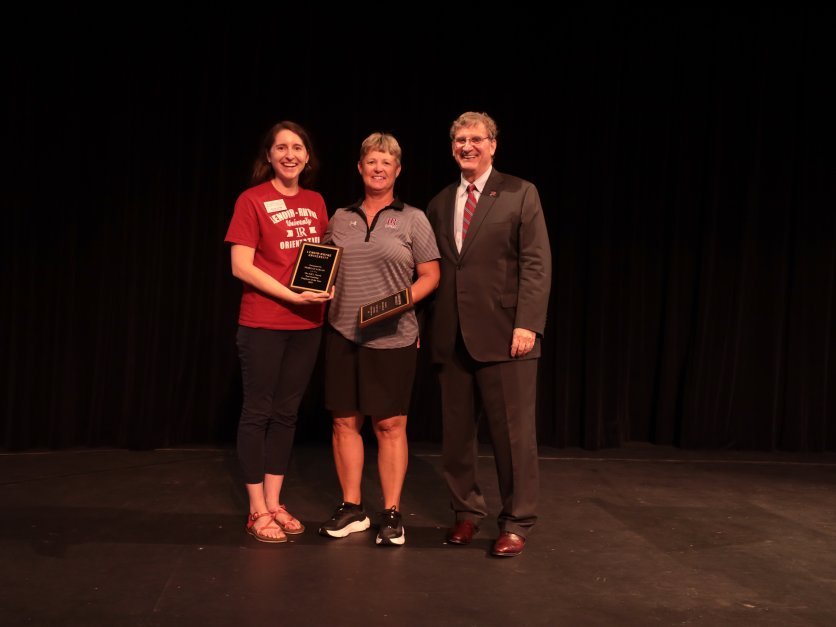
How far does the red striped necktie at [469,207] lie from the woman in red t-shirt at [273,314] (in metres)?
0.53

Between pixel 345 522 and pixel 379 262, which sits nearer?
pixel 379 262

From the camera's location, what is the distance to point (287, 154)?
115 inches

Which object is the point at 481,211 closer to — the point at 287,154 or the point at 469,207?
the point at 469,207

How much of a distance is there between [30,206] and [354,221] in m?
2.40

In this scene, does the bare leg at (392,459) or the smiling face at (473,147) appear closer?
the smiling face at (473,147)

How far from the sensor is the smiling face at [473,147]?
2.86 meters

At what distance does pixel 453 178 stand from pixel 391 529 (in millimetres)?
2467

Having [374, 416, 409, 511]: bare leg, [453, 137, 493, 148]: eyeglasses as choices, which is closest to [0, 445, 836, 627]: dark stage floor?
[374, 416, 409, 511]: bare leg

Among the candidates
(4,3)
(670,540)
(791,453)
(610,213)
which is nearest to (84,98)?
(4,3)

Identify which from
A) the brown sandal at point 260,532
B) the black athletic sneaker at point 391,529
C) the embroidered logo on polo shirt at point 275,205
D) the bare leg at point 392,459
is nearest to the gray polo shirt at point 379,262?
the embroidered logo on polo shirt at point 275,205

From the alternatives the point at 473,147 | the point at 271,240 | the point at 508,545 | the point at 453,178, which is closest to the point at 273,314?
the point at 271,240

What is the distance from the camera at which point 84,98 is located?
444 cm

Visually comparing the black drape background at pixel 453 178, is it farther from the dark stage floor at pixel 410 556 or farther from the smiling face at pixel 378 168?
the smiling face at pixel 378 168

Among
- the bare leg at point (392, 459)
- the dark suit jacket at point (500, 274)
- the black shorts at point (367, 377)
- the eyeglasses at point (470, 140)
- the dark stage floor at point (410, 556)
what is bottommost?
the dark stage floor at point (410, 556)
